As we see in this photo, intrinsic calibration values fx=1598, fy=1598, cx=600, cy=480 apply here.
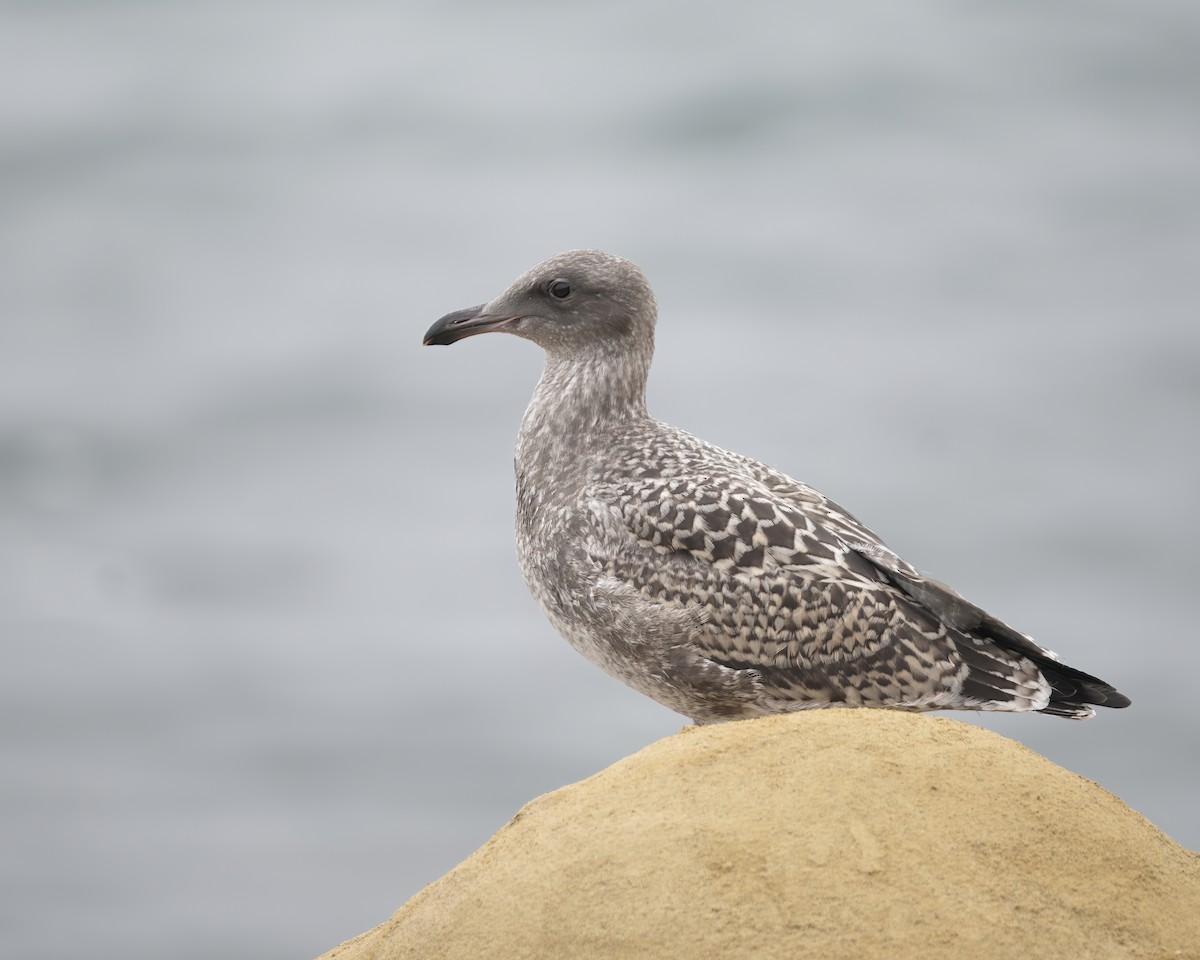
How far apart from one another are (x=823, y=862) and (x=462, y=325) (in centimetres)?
445

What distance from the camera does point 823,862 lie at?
6.50m

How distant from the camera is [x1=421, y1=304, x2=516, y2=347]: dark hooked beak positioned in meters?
9.71

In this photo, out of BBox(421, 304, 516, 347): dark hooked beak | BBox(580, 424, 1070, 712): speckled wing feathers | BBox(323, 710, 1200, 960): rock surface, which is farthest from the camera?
BBox(421, 304, 516, 347): dark hooked beak

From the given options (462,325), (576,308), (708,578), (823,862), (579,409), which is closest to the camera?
(823,862)

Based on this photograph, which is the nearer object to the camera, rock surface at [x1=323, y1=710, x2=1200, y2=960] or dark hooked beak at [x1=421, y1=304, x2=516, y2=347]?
rock surface at [x1=323, y1=710, x2=1200, y2=960]

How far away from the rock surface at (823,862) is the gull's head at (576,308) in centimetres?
304

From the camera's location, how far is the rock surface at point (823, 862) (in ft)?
20.7

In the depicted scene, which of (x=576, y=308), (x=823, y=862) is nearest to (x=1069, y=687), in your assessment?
(x=823, y=862)

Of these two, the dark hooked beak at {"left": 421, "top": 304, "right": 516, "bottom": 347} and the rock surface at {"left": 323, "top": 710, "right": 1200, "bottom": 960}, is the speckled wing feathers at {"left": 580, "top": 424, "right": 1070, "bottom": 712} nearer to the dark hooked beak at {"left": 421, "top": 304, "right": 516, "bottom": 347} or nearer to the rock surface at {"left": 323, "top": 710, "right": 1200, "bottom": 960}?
the rock surface at {"left": 323, "top": 710, "right": 1200, "bottom": 960}

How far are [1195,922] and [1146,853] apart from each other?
0.41 metres

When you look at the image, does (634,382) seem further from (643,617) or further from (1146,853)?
(1146,853)

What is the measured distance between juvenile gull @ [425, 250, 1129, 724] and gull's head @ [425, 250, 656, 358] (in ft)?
0.04

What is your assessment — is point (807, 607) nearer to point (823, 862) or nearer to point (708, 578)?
point (708, 578)

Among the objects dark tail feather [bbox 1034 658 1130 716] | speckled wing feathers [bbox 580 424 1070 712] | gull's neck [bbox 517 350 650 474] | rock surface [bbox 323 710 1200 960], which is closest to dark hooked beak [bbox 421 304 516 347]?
gull's neck [bbox 517 350 650 474]
